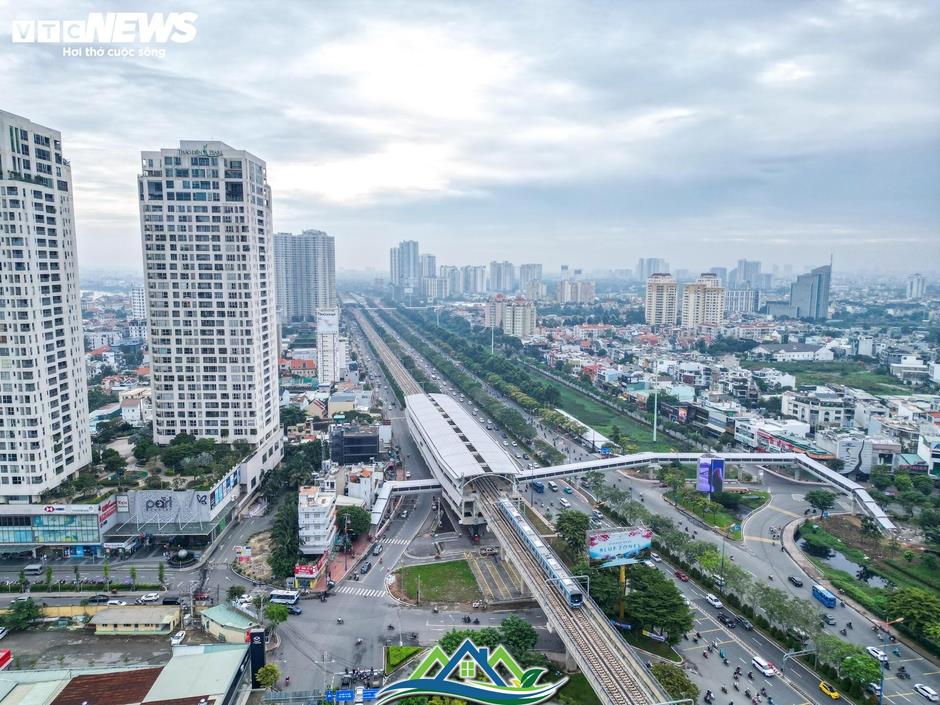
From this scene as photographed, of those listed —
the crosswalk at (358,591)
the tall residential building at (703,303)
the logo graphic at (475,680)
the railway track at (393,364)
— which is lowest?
the crosswalk at (358,591)

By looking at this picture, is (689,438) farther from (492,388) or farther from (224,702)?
(224,702)

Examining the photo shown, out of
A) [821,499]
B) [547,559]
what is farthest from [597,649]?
[821,499]

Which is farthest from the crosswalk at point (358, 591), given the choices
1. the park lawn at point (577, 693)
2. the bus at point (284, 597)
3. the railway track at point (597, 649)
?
the park lawn at point (577, 693)

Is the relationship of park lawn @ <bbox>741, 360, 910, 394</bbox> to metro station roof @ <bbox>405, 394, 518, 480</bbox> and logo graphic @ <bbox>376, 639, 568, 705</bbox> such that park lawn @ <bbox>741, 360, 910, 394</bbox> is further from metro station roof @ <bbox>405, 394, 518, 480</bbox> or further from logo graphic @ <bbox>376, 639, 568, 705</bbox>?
logo graphic @ <bbox>376, 639, 568, 705</bbox>

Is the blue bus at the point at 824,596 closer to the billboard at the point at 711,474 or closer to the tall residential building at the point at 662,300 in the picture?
the billboard at the point at 711,474

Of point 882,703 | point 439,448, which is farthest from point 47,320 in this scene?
point 882,703
